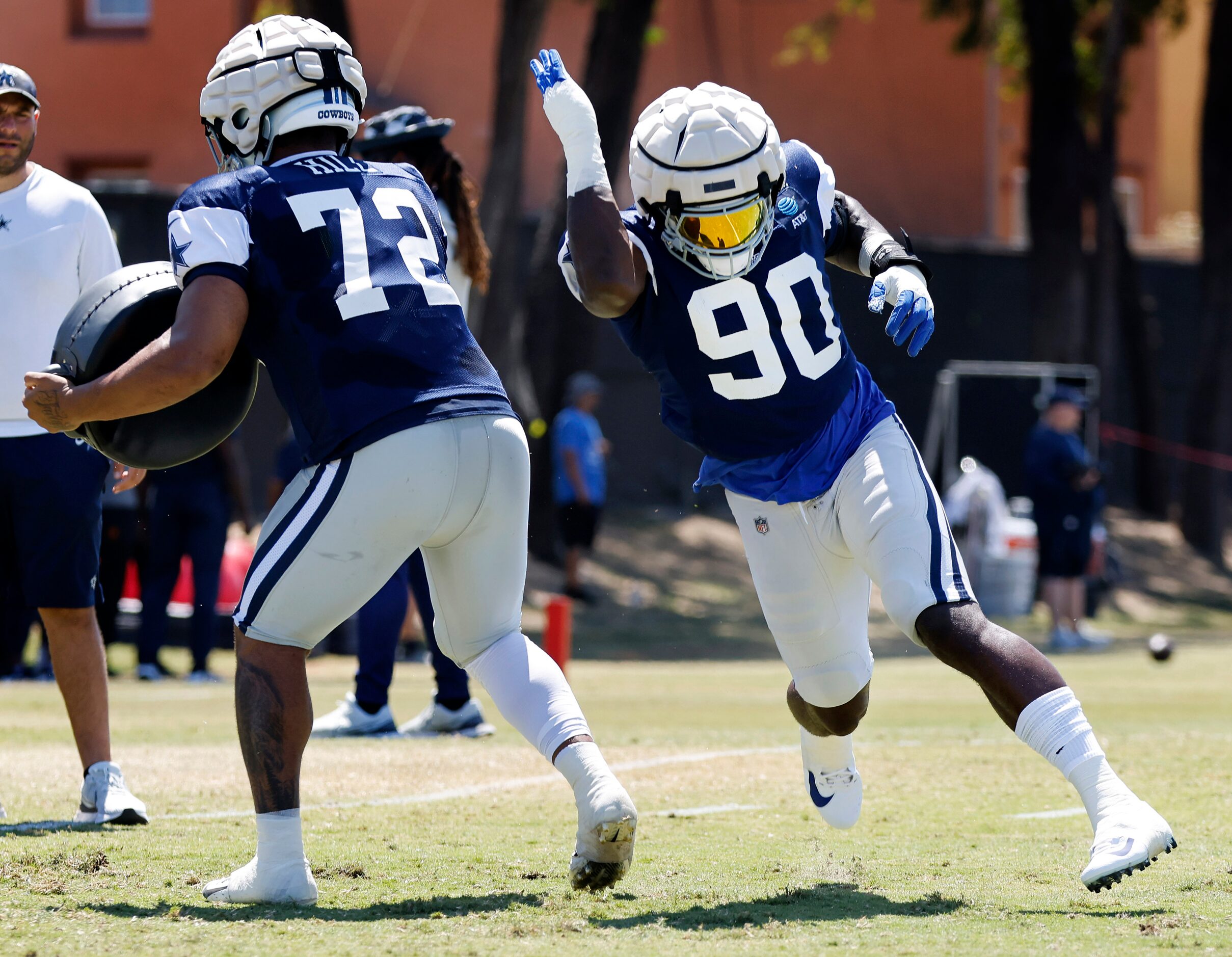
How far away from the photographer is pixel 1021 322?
2681cm

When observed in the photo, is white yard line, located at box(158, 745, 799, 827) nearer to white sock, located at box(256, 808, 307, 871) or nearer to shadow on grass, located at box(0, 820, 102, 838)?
shadow on grass, located at box(0, 820, 102, 838)

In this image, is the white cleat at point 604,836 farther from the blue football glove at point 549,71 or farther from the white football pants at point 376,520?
the blue football glove at point 549,71

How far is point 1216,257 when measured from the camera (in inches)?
921

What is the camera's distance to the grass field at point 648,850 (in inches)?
149

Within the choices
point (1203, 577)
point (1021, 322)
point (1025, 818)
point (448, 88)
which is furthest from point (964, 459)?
point (1025, 818)

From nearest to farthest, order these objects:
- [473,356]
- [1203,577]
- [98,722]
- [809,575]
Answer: [473,356] → [809,575] → [98,722] → [1203,577]

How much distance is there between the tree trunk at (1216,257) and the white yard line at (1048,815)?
62.2 ft

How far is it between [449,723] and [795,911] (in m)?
3.85

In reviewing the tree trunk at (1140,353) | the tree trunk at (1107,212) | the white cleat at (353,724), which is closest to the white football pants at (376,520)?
the white cleat at (353,724)

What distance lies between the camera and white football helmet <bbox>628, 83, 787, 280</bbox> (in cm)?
439

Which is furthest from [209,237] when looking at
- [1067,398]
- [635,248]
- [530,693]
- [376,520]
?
[1067,398]

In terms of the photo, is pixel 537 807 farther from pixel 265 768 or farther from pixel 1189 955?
pixel 1189 955

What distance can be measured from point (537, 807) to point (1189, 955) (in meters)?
2.77

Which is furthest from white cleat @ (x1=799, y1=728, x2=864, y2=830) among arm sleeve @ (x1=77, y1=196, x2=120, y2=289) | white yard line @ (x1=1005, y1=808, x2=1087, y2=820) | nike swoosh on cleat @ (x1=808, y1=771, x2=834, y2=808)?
arm sleeve @ (x1=77, y1=196, x2=120, y2=289)
